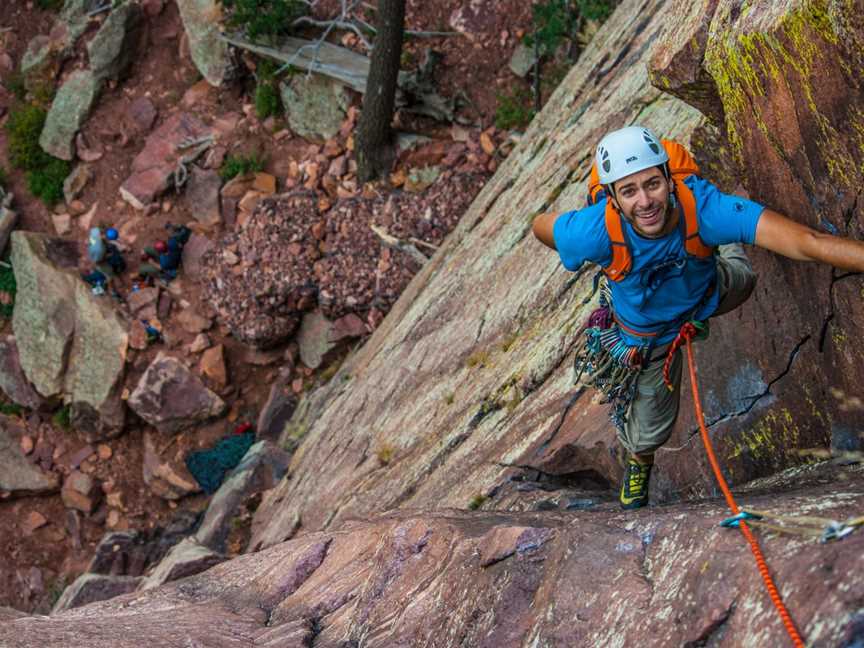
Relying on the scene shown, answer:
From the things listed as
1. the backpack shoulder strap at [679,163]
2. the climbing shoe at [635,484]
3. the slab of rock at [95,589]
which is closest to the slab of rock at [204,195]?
the slab of rock at [95,589]

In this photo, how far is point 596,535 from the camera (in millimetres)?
3980

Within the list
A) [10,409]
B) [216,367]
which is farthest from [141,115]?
[10,409]

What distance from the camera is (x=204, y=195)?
679 inches

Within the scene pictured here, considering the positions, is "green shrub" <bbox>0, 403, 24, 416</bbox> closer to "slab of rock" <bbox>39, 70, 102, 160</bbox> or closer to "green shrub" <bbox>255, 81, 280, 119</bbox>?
"slab of rock" <bbox>39, 70, 102, 160</bbox>

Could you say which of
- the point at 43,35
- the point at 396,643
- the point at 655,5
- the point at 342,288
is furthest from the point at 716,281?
the point at 43,35

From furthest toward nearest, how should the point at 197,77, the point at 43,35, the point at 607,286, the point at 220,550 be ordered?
the point at 43,35, the point at 197,77, the point at 220,550, the point at 607,286

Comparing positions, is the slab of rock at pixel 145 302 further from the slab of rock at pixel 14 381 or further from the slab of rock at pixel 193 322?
the slab of rock at pixel 14 381

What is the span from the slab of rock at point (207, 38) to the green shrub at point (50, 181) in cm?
386

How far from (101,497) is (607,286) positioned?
14334mm

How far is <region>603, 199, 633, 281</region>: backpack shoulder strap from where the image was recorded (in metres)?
4.31

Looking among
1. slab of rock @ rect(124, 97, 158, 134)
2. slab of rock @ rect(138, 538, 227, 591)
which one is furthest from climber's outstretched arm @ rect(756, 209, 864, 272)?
slab of rock @ rect(124, 97, 158, 134)

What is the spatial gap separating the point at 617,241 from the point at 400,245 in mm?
10366

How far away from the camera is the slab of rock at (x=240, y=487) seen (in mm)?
12633

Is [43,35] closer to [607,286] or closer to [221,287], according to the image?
[221,287]
